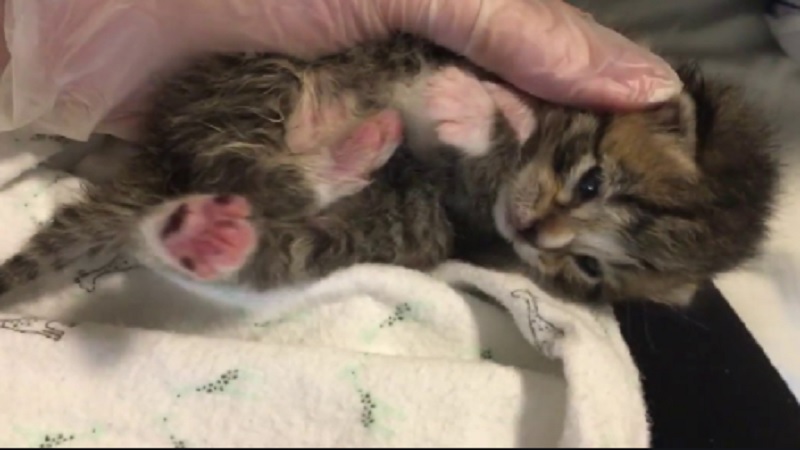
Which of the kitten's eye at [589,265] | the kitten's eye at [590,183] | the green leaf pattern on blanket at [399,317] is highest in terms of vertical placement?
the kitten's eye at [590,183]

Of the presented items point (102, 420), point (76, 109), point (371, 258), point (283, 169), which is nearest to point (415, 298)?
point (371, 258)

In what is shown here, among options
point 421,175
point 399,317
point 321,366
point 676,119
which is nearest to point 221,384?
point 321,366

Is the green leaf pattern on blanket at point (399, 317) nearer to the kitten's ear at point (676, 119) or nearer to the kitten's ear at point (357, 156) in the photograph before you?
the kitten's ear at point (357, 156)

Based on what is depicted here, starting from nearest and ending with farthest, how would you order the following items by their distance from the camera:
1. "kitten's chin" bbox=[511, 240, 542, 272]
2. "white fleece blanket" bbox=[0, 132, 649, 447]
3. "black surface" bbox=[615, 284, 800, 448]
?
1. "white fleece blanket" bbox=[0, 132, 649, 447]
2. "black surface" bbox=[615, 284, 800, 448]
3. "kitten's chin" bbox=[511, 240, 542, 272]

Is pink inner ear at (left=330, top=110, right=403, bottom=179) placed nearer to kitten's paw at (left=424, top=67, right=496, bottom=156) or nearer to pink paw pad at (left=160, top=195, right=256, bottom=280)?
kitten's paw at (left=424, top=67, right=496, bottom=156)

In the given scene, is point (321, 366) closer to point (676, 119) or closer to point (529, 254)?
point (529, 254)

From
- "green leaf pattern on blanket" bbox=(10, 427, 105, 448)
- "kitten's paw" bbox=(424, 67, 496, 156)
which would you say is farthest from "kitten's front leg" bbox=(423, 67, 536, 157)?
"green leaf pattern on blanket" bbox=(10, 427, 105, 448)

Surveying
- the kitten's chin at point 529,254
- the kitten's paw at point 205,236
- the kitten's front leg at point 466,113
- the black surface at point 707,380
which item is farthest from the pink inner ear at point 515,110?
the kitten's paw at point 205,236
